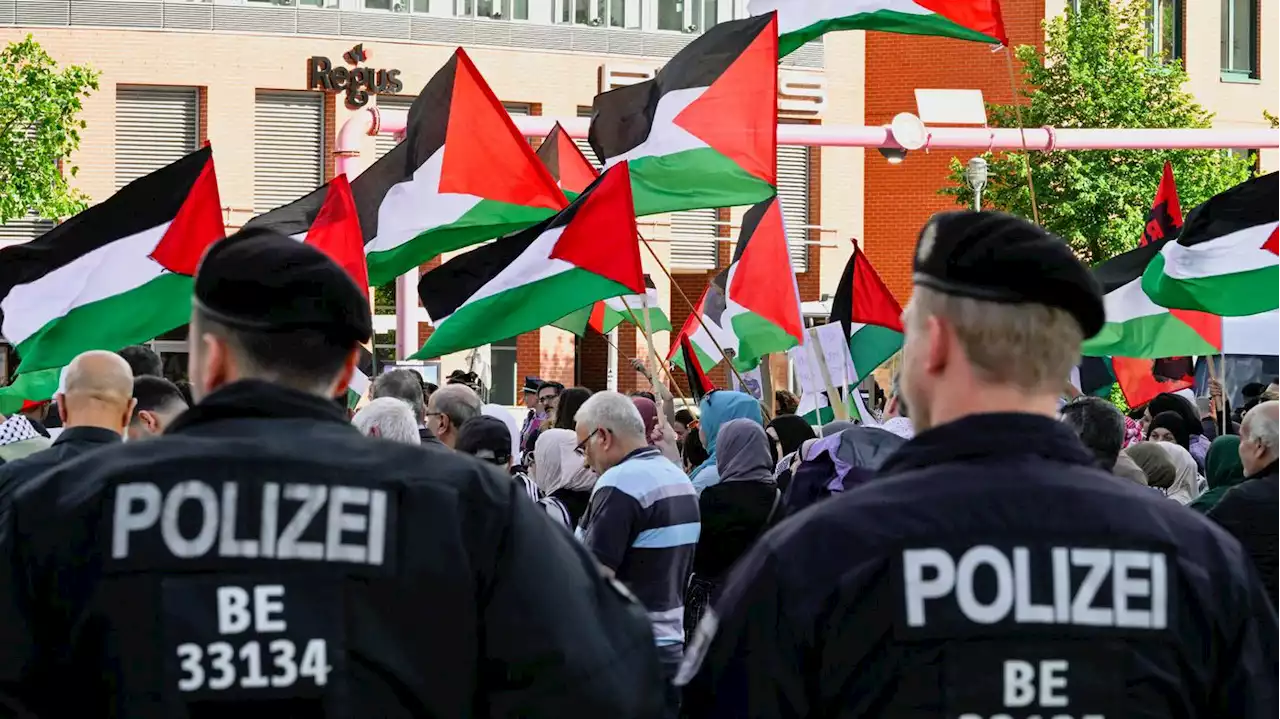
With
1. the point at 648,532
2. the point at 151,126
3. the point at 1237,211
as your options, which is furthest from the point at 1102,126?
the point at 648,532

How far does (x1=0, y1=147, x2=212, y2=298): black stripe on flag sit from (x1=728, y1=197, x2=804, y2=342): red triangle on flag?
3.51 m

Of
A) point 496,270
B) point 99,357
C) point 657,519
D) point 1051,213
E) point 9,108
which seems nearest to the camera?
point 99,357

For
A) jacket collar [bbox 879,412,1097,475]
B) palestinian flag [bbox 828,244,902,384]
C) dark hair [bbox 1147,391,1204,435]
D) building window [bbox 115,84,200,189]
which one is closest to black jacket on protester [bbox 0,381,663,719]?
jacket collar [bbox 879,412,1097,475]

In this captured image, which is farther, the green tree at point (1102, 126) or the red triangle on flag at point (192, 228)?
the green tree at point (1102, 126)

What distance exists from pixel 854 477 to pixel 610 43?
31.3 meters

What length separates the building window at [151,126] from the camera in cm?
3447

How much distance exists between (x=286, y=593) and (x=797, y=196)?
1480 inches

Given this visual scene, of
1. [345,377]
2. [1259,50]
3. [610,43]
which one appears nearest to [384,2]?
[610,43]

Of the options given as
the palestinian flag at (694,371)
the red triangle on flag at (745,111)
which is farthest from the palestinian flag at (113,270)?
the palestinian flag at (694,371)

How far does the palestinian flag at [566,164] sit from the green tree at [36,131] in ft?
34.8

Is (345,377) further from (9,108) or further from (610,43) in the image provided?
(610,43)

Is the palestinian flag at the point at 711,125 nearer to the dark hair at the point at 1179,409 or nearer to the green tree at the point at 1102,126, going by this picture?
the dark hair at the point at 1179,409

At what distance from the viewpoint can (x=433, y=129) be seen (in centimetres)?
1195

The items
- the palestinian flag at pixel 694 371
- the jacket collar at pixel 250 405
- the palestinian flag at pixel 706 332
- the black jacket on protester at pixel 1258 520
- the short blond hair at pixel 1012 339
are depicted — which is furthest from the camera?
the palestinian flag at pixel 694 371
